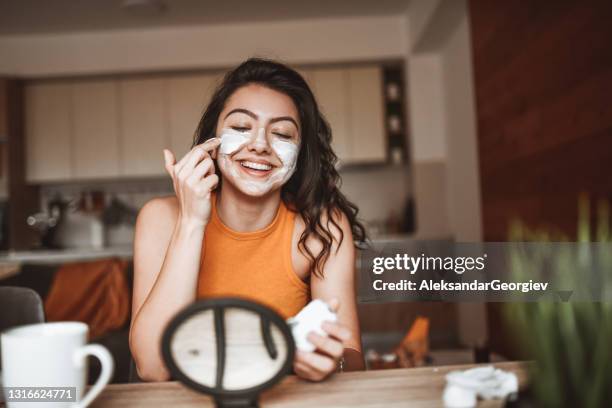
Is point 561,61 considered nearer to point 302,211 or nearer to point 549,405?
point 302,211

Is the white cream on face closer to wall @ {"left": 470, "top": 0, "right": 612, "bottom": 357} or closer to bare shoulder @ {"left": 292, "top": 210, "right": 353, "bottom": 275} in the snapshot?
bare shoulder @ {"left": 292, "top": 210, "right": 353, "bottom": 275}

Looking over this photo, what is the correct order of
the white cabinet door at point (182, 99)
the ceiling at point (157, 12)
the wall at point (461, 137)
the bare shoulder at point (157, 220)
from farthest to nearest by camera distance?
the white cabinet door at point (182, 99) → the ceiling at point (157, 12) → the wall at point (461, 137) → the bare shoulder at point (157, 220)

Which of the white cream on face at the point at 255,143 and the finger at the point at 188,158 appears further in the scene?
the white cream on face at the point at 255,143

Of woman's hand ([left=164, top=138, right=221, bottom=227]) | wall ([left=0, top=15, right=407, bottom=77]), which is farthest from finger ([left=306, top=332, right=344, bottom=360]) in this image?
wall ([left=0, top=15, right=407, bottom=77])

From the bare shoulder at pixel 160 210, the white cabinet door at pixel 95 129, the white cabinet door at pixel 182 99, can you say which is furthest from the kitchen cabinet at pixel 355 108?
the bare shoulder at pixel 160 210

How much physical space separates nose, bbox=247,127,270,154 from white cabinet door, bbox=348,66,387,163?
9.62 ft

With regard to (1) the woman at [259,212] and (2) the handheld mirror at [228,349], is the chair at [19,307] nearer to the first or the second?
(1) the woman at [259,212]

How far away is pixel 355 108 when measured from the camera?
376 cm

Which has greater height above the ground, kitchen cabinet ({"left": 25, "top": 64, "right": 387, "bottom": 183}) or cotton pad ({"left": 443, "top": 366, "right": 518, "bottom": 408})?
kitchen cabinet ({"left": 25, "top": 64, "right": 387, "bottom": 183})

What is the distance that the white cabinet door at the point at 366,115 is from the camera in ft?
12.3

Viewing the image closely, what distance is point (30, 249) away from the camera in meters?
3.71

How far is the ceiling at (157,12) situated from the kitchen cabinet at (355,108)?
441 mm

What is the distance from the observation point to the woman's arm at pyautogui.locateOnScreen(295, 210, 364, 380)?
55 cm

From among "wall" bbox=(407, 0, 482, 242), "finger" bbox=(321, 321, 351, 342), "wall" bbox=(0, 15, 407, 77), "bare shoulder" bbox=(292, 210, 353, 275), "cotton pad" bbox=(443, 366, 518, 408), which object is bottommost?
"cotton pad" bbox=(443, 366, 518, 408)
